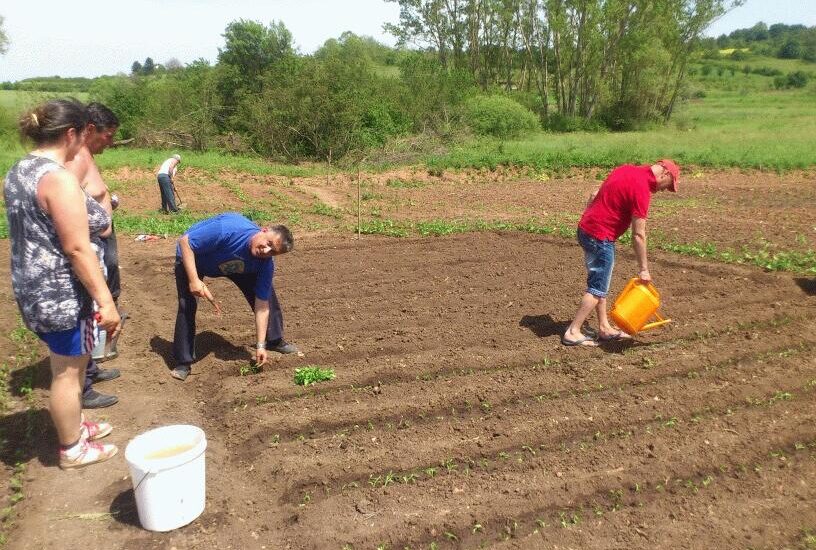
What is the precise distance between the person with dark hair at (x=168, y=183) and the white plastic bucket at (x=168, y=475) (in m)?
9.21

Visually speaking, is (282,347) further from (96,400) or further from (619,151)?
(619,151)

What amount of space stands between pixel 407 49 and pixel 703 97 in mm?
25119

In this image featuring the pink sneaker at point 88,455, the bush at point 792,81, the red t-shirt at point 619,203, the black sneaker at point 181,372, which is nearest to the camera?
the pink sneaker at point 88,455

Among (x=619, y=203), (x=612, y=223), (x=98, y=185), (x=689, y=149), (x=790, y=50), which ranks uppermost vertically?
(x=790, y=50)

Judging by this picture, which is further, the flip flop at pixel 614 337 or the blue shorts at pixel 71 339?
the flip flop at pixel 614 337

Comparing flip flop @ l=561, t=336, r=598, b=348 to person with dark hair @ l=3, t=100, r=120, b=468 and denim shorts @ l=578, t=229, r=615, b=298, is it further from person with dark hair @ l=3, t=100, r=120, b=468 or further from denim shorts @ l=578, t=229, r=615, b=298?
person with dark hair @ l=3, t=100, r=120, b=468

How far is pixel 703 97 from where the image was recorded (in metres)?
48.4

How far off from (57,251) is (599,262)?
13.0 ft

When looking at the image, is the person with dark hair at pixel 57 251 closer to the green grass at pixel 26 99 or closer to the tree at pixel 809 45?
the green grass at pixel 26 99

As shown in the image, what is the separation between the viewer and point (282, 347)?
16.5ft

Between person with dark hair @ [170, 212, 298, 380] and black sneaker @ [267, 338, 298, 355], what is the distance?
360 mm

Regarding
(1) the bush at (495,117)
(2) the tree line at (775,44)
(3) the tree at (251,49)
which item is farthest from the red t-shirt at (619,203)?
(2) the tree line at (775,44)

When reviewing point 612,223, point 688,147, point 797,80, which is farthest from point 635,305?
point 797,80

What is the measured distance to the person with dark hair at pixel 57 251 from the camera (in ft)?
9.35
